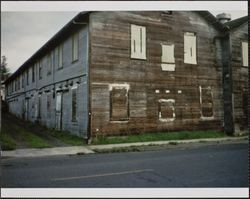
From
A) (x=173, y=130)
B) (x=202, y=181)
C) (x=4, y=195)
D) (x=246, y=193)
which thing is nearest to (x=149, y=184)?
(x=202, y=181)

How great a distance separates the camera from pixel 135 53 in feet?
59.2

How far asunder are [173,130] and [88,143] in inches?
221

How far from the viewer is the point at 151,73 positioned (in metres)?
18.6

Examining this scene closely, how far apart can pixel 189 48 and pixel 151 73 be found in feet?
10.9

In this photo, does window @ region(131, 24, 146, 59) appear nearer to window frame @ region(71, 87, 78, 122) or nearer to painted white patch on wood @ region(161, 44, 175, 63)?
painted white patch on wood @ region(161, 44, 175, 63)

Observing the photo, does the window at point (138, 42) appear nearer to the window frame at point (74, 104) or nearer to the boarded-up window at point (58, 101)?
the window frame at point (74, 104)

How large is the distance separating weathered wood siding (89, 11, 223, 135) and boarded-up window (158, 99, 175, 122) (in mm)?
223

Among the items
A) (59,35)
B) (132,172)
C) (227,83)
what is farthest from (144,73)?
(132,172)

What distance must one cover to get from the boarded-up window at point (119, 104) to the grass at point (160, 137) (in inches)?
43.8

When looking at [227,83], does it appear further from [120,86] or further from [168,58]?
[120,86]

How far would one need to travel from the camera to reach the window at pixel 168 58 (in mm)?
19047

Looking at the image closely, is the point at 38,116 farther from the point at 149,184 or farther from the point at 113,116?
the point at 149,184

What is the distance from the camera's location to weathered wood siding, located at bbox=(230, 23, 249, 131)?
2094 cm

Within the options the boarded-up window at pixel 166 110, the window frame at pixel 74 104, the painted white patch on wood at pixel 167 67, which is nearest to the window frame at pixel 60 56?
the window frame at pixel 74 104
